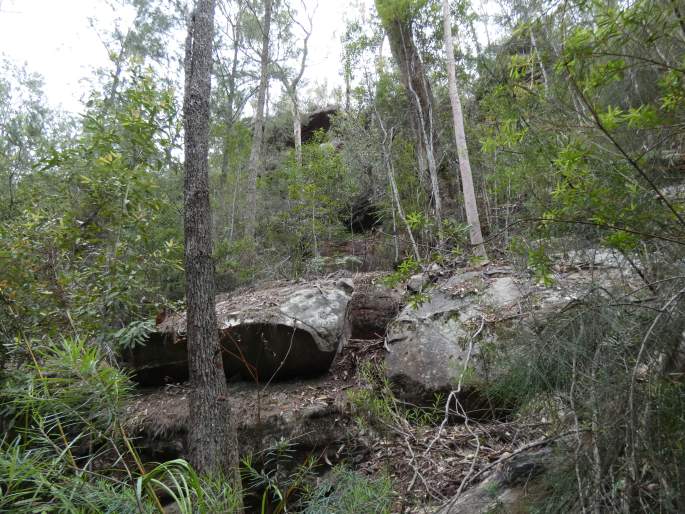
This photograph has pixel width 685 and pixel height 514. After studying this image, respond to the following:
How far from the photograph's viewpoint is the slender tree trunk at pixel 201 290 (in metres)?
3.31

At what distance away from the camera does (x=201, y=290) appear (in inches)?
140

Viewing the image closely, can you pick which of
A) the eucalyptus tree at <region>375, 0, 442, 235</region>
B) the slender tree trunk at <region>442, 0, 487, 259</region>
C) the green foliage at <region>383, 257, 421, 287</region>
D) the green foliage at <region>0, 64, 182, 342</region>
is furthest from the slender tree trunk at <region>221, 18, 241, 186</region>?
the green foliage at <region>383, 257, 421, 287</region>

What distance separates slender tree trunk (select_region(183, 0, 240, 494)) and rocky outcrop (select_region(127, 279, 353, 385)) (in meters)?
1.39

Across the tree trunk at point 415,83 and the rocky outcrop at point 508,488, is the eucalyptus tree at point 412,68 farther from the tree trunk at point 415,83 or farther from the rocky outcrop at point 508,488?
the rocky outcrop at point 508,488

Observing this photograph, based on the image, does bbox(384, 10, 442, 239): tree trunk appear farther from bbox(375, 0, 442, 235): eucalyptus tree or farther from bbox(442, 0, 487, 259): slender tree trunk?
bbox(442, 0, 487, 259): slender tree trunk

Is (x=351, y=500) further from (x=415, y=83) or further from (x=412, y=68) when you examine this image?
(x=412, y=68)

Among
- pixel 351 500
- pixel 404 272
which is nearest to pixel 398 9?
pixel 404 272

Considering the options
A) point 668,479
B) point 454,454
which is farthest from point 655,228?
point 454,454

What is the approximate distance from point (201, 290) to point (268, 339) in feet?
5.57

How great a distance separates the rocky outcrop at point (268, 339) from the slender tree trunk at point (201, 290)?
4.57ft

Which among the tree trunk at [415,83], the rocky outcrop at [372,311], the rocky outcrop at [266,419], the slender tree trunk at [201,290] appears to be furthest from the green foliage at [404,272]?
the tree trunk at [415,83]

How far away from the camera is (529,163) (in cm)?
277

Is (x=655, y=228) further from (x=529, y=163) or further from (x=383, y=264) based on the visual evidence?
(x=383, y=264)

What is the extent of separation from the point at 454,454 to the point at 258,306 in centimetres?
301
